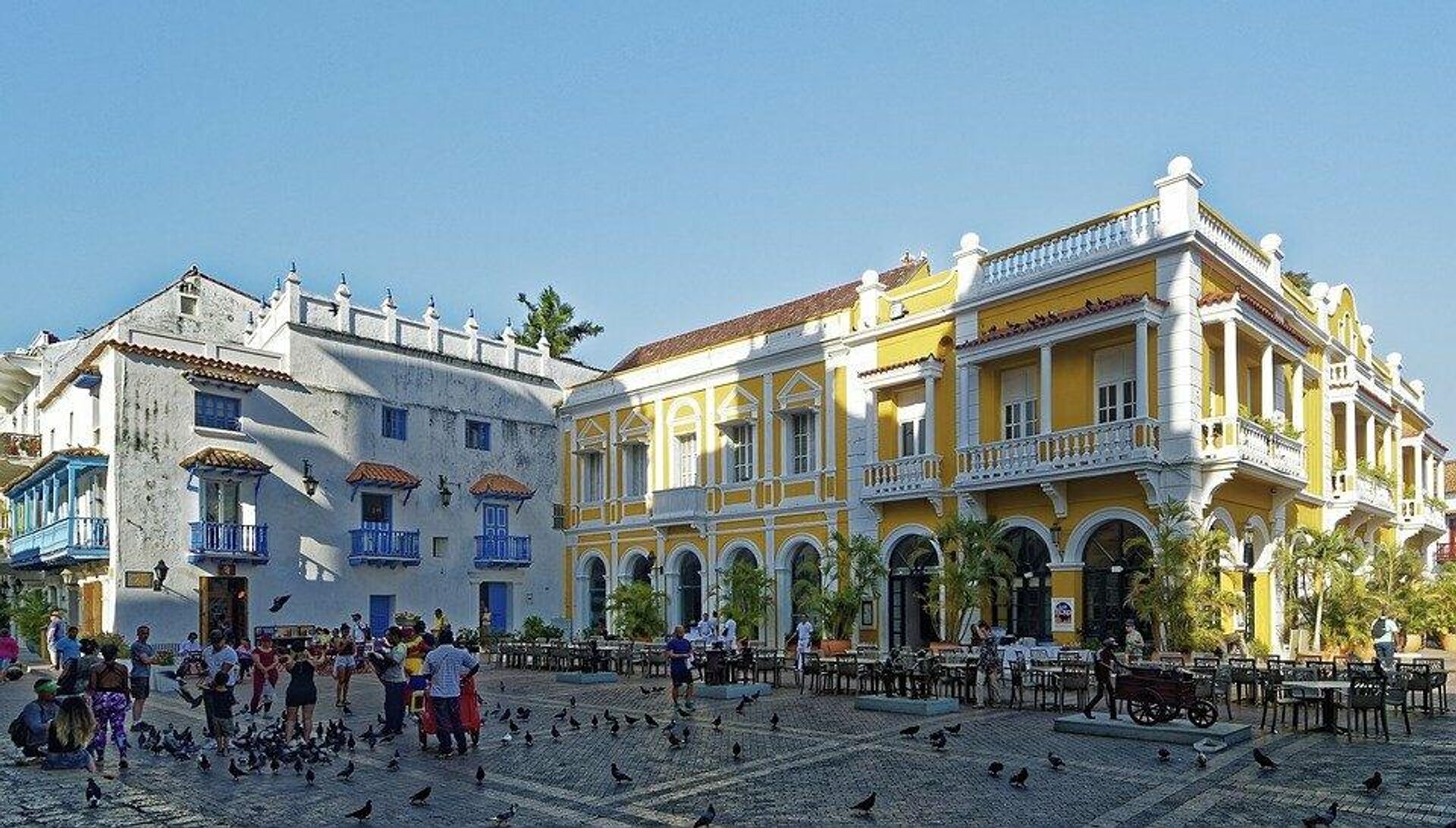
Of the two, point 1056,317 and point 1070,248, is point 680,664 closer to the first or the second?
point 1056,317

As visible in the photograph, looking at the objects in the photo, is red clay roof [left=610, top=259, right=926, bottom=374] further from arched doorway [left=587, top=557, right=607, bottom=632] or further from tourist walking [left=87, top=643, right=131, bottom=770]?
tourist walking [left=87, top=643, right=131, bottom=770]

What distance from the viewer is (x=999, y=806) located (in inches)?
444

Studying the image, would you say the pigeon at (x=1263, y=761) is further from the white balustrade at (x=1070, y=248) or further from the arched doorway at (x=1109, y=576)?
the white balustrade at (x=1070, y=248)

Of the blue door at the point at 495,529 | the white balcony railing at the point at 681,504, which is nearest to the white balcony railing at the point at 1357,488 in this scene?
the white balcony railing at the point at 681,504

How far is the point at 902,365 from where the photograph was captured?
93.3ft

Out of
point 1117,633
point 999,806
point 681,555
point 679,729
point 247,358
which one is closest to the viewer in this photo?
point 999,806

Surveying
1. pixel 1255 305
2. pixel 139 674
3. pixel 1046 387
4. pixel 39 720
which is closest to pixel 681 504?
pixel 1046 387

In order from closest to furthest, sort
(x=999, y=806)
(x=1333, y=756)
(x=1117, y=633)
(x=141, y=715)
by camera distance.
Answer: (x=999, y=806)
(x=1333, y=756)
(x=141, y=715)
(x=1117, y=633)

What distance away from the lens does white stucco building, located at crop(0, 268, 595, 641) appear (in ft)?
98.6

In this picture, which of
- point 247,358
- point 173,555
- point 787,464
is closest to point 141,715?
point 173,555

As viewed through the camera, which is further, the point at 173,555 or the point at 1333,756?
the point at 173,555

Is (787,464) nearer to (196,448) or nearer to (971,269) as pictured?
(971,269)

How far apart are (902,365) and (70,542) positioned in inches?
839

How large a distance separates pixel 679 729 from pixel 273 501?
19.2 m
